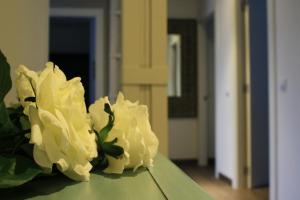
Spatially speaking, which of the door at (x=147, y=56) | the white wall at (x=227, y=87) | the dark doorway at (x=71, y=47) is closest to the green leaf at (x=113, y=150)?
A: the door at (x=147, y=56)

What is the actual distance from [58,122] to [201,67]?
5.18 metres

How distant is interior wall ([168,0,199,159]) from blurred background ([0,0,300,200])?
15 mm

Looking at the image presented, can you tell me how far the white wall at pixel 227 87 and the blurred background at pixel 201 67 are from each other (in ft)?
0.04

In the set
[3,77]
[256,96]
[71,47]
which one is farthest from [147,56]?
[71,47]

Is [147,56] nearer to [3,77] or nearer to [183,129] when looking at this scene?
[3,77]

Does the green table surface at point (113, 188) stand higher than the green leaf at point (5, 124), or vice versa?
the green leaf at point (5, 124)

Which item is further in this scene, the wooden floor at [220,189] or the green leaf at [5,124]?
the wooden floor at [220,189]

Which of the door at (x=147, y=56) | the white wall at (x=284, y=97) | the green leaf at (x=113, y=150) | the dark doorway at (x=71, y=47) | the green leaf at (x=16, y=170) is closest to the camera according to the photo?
the green leaf at (x=16, y=170)

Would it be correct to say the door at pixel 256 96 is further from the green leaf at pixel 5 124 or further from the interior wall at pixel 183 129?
the green leaf at pixel 5 124

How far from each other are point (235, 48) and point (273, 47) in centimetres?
95

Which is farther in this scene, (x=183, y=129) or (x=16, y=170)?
(x=183, y=129)

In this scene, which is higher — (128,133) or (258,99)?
(258,99)

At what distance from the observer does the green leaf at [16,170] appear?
39 centimetres

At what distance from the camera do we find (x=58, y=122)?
42cm
